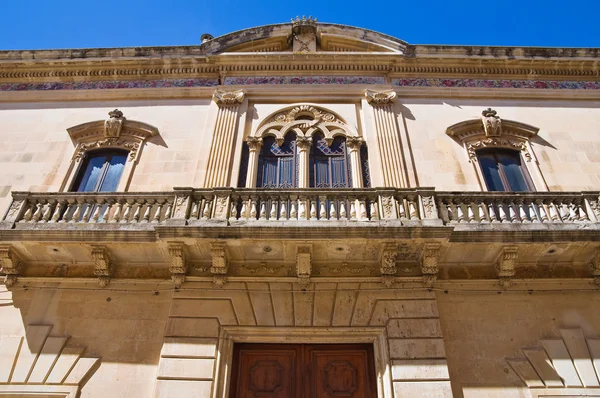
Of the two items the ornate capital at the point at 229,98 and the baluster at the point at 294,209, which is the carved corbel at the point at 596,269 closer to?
the baluster at the point at 294,209

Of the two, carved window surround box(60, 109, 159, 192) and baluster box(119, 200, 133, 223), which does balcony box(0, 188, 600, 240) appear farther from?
carved window surround box(60, 109, 159, 192)

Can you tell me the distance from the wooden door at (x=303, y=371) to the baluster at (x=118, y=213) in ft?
10.3

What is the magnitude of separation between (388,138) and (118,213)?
611 cm

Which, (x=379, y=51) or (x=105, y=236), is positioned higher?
(x=379, y=51)

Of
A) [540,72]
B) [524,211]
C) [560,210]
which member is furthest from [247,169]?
[540,72]

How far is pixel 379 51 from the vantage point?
1197 cm

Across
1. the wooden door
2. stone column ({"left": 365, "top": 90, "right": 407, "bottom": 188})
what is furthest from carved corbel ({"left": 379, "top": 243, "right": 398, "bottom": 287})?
stone column ({"left": 365, "top": 90, "right": 407, "bottom": 188})

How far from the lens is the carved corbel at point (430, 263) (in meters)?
6.96

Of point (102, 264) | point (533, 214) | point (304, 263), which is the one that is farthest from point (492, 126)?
point (102, 264)

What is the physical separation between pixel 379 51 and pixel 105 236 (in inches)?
352

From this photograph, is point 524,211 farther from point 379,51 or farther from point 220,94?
point 220,94

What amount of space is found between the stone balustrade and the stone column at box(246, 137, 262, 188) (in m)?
1.64

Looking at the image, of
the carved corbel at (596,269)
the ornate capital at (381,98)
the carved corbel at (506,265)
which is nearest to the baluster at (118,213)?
the ornate capital at (381,98)

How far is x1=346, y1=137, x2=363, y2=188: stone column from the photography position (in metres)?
9.18
